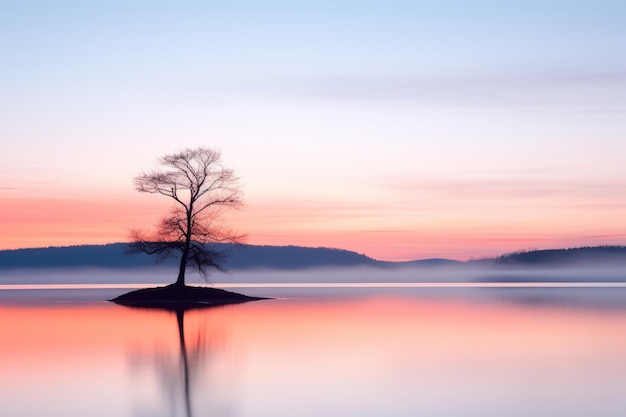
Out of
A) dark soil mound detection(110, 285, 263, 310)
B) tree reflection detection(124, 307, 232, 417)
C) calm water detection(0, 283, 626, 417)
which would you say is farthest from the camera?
dark soil mound detection(110, 285, 263, 310)

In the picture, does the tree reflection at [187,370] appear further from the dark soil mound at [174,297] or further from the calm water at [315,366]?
the dark soil mound at [174,297]

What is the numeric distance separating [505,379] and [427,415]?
5.62 meters

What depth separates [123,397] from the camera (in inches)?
854

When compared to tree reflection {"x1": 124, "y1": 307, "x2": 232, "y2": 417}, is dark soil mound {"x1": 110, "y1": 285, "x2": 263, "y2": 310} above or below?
above

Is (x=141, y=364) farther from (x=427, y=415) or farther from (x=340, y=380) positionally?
(x=427, y=415)

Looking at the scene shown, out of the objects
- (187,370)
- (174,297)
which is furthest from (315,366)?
(174,297)

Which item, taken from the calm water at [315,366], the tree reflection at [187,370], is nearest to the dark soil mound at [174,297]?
the calm water at [315,366]

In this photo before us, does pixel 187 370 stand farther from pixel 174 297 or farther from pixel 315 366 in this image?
pixel 174 297

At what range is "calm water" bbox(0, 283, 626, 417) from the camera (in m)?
20.6

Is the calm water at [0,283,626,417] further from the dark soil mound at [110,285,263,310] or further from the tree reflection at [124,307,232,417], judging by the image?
the dark soil mound at [110,285,263,310]

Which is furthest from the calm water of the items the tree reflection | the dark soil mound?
the dark soil mound

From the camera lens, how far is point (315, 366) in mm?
27766

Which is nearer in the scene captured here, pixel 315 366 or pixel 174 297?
pixel 315 366

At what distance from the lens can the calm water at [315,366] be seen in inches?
812
